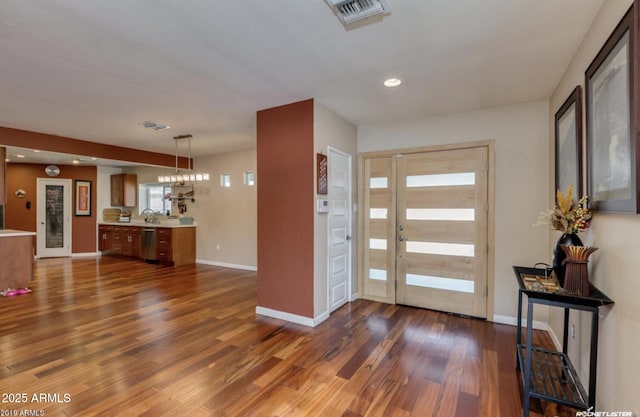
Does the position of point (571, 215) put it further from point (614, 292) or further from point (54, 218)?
point (54, 218)

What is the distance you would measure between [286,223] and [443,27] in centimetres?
241

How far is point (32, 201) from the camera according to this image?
7270mm

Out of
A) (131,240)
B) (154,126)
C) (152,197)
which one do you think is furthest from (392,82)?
(152,197)

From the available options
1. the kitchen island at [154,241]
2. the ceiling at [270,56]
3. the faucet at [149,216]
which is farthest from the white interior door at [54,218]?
the ceiling at [270,56]

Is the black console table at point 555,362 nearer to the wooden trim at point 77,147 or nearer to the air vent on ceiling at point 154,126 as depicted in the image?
the air vent on ceiling at point 154,126

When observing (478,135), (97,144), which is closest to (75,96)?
(97,144)

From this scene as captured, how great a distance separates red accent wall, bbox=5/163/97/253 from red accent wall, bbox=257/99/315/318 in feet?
22.6

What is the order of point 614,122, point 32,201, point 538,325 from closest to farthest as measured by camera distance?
point 614,122 < point 538,325 < point 32,201

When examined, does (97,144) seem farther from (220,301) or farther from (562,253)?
(562,253)

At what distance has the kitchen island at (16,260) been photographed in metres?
4.44

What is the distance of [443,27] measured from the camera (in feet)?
6.64

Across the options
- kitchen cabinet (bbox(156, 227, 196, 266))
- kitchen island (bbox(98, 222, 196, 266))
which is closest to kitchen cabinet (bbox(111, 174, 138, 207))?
kitchen island (bbox(98, 222, 196, 266))

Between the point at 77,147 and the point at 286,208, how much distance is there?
439cm

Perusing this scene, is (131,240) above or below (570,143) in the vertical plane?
below
